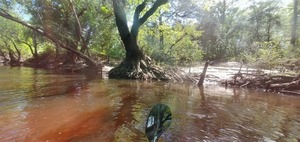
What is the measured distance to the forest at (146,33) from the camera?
15.9 meters

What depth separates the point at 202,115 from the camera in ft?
21.4

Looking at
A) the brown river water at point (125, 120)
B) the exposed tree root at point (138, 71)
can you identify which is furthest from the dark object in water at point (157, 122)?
the exposed tree root at point (138, 71)

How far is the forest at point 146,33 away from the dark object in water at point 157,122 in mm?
12508

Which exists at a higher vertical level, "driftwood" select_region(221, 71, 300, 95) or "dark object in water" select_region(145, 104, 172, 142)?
"dark object in water" select_region(145, 104, 172, 142)

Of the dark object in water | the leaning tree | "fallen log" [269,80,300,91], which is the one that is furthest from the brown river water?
the leaning tree

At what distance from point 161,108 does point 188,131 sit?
259cm

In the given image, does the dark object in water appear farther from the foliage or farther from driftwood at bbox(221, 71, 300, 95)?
the foliage

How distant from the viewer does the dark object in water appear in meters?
2.69

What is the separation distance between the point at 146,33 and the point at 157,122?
18.9 meters

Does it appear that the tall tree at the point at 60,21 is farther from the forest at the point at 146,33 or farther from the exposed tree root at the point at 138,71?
the exposed tree root at the point at 138,71

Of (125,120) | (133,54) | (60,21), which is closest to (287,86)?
(133,54)

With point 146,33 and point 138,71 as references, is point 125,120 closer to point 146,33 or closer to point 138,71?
point 138,71

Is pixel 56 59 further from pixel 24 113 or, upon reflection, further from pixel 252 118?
pixel 252 118

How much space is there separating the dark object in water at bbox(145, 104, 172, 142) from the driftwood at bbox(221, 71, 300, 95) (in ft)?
37.4
